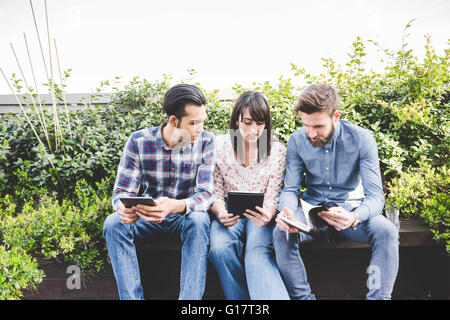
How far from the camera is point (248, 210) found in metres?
2.22

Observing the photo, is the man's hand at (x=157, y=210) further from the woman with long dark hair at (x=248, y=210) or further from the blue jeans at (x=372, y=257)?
the blue jeans at (x=372, y=257)

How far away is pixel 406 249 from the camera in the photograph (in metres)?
2.53

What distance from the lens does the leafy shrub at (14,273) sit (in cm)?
182

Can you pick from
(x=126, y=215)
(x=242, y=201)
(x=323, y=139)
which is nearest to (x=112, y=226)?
(x=126, y=215)

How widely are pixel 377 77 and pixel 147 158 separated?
2.71 meters

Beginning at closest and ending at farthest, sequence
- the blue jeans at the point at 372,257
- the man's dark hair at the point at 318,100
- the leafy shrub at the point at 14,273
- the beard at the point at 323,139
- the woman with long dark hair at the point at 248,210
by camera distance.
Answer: the leafy shrub at the point at 14,273 → the blue jeans at the point at 372,257 → the woman with long dark hair at the point at 248,210 → the man's dark hair at the point at 318,100 → the beard at the point at 323,139

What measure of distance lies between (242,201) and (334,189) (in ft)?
2.72

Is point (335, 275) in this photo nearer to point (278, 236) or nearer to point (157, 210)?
point (278, 236)

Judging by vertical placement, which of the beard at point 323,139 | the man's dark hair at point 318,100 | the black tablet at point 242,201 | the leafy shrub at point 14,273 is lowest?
the leafy shrub at point 14,273

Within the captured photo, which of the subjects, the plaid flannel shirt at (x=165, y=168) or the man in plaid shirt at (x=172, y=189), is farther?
the plaid flannel shirt at (x=165, y=168)

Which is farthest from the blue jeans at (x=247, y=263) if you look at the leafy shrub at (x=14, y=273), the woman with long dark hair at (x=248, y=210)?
the leafy shrub at (x=14, y=273)

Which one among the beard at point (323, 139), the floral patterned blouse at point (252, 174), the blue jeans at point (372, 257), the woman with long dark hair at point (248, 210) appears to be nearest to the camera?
the blue jeans at point (372, 257)

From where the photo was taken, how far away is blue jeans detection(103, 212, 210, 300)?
2.01m

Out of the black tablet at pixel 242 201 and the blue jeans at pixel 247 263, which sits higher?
the black tablet at pixel 242 201
